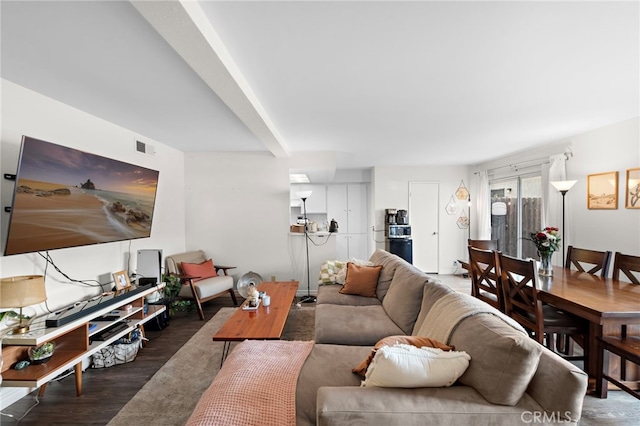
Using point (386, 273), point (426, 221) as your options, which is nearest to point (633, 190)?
point (386, 273)

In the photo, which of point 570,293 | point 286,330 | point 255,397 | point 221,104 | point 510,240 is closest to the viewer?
point 255,397

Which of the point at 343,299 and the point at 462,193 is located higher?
the point at 462,193

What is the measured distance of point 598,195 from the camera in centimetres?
332

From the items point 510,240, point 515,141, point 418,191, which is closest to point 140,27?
point 515,141

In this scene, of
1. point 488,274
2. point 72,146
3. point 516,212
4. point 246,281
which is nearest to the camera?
point 72,146

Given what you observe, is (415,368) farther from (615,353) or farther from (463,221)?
(463,221)

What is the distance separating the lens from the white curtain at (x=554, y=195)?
3777mm

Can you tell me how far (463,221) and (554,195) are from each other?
2158 millimetres

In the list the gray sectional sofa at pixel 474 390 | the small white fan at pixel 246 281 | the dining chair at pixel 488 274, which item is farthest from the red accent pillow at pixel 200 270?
the dining chair at pixel 488 274

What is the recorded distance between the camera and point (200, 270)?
3.99 m

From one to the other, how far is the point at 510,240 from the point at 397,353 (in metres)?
5.17

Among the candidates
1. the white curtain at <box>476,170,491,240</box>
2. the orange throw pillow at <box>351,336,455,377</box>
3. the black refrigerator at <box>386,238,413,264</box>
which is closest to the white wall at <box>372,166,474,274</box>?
the white curtain at <box>476,170,491,240</box>

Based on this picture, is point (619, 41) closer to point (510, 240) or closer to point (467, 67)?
point (467, 67)

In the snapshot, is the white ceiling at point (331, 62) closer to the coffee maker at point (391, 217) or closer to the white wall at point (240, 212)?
the white wall at point (240, 212)
